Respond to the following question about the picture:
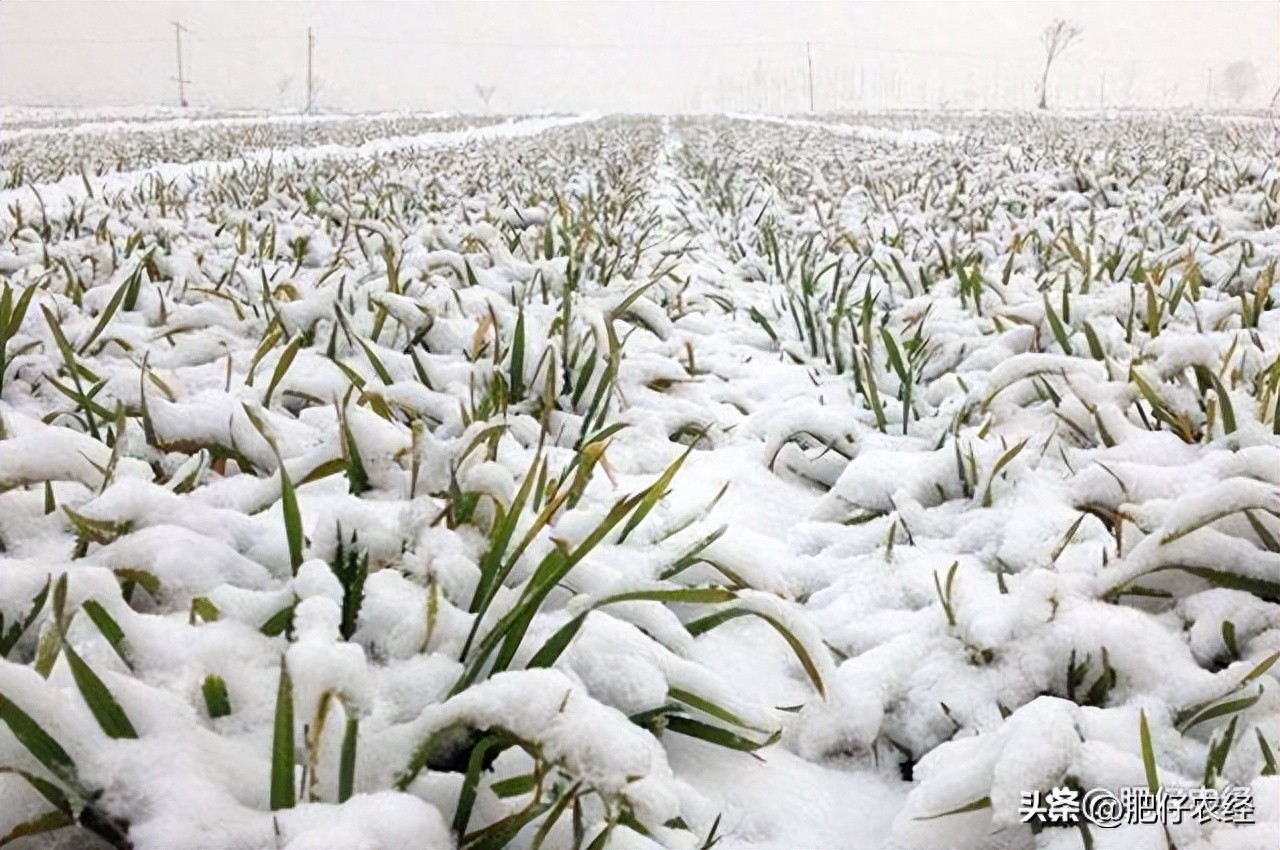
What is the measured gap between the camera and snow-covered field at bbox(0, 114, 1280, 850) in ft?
3.37

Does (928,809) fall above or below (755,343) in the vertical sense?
below

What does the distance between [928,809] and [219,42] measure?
20320 cm

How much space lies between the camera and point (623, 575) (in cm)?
145

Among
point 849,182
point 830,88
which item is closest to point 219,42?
point 830,88

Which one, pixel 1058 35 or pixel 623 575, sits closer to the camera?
pixel 623 575

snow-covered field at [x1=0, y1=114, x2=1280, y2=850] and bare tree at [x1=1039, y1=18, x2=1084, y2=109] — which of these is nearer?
snow-covered field at [x1=0, y1=114, x2=1280, y2=850]

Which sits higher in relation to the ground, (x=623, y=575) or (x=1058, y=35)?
(x=1058, y=35)

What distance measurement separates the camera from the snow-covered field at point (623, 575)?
3.37 ft

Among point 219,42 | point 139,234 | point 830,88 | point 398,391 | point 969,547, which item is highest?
point 219,42

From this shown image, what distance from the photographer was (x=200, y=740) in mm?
1020

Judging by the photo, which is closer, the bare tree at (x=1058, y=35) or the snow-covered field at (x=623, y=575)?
the snow-covered field at (x=623, y=575)

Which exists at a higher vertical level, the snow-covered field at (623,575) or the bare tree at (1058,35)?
the bare tree at (1058,35)

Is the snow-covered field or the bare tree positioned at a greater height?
the bare tree

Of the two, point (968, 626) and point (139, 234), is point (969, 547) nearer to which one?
point (968, 626)
